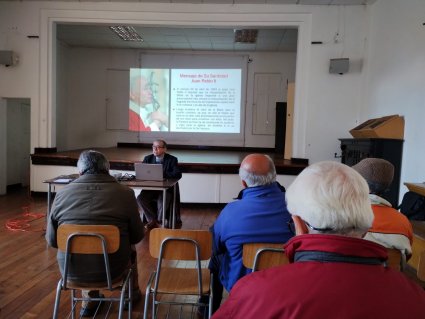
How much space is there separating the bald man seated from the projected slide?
647 cm

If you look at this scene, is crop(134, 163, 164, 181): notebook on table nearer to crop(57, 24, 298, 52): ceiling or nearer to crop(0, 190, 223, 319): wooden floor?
crop(0, 190, 223, 319): wooden floor

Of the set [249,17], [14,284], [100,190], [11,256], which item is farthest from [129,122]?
[100,190]

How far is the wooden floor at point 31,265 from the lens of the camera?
2.39 meters

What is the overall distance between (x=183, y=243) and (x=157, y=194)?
2521 millimetres

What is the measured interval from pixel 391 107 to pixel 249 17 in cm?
288

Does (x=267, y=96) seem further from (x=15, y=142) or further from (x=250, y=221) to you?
(x=250, y=221)

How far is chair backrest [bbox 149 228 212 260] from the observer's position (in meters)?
1.78

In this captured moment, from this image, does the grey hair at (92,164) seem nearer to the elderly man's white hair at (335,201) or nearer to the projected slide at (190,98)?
the elderly man's white hair at (335,201)

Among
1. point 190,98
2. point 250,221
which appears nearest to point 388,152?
point 250,221

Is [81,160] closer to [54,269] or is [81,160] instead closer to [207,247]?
[207,247]

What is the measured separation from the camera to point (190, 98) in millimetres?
8352

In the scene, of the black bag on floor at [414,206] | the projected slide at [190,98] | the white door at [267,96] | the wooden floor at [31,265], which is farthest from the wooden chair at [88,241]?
the white door at [267,96]

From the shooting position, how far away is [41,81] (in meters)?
6.13

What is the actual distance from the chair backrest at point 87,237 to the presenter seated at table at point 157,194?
2274mm
